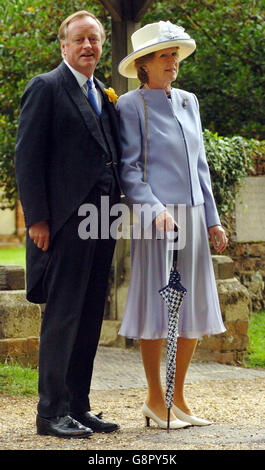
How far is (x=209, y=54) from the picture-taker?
32.8 ft

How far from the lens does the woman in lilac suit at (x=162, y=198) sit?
15.9 ft

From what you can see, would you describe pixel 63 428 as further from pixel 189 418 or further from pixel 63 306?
pixel 189 418

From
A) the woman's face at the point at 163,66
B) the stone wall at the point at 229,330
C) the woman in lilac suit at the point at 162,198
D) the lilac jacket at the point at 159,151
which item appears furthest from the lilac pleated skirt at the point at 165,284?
the stone wall at the point at 229,330

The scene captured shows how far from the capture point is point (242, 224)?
29.8 ft

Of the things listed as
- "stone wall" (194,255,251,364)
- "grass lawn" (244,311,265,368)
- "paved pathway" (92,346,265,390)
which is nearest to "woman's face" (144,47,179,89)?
"paved pathway" (92,346,265,390)

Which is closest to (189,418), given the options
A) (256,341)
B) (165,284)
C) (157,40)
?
(165,284)

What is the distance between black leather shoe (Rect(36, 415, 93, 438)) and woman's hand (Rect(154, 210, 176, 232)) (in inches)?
40.8

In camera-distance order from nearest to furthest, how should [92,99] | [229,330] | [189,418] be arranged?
[92,99] < [189,418] < [229,330]

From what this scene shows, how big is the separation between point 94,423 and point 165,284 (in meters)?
0.80

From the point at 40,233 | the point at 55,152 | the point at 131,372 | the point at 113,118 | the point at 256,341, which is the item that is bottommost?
the point at 131,372

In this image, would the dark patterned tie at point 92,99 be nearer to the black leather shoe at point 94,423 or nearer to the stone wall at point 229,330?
the black leather shoe at point 94,423

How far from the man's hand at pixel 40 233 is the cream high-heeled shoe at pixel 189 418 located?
1175mm
